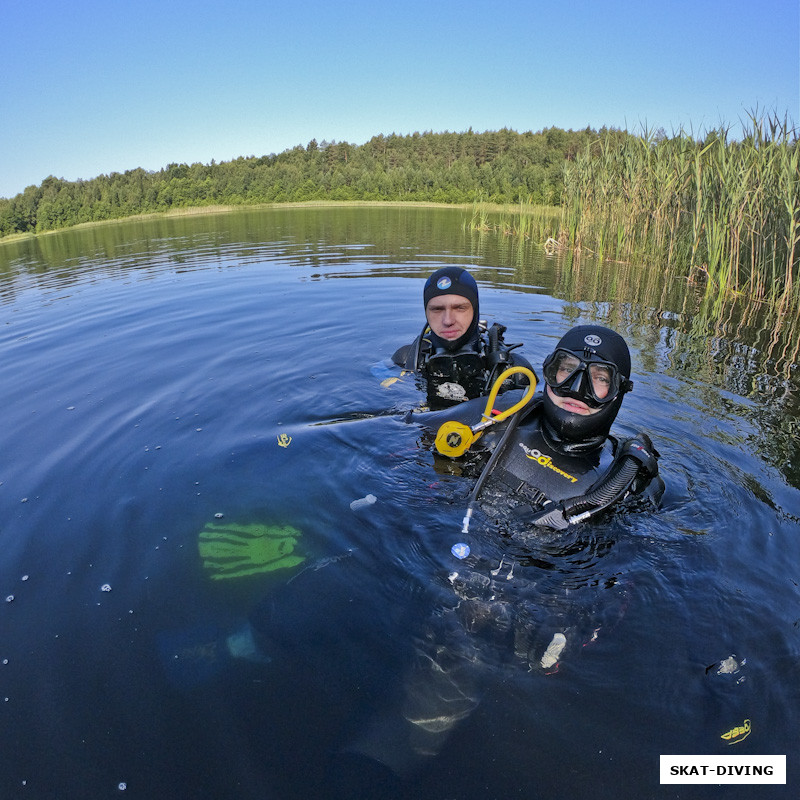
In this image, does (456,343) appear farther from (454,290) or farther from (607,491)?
(607,491)

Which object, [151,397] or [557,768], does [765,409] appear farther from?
[151,397]

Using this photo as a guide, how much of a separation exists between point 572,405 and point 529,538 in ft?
2.79

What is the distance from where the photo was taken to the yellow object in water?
3.01 metres

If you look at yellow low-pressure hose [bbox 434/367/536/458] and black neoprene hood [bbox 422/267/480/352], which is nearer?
yellow low-pressure hose [bbox 434/367/536/458]

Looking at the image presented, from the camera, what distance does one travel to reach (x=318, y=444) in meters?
4.47

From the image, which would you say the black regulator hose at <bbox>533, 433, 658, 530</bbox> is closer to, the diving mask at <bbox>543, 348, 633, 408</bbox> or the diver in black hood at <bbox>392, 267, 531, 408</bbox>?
the diving mask at <bbox>543, 348, 633, 408</bbox>

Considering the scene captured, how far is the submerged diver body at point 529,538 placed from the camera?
2148 millimetres

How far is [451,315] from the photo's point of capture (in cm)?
521

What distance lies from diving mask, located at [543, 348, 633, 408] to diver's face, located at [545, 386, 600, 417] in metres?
0.03

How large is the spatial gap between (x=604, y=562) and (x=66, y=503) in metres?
3.69

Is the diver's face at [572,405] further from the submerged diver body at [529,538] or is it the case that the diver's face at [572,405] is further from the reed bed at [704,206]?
the reed bed at [704,206]

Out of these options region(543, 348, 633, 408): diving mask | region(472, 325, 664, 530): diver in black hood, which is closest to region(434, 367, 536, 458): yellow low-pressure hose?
region(472, 325, 664, 530): diver in black hood

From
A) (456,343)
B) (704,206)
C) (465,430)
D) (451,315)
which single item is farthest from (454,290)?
(704,206)

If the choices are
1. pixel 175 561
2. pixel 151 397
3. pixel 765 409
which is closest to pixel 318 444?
pixel 175 561
